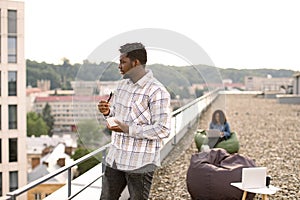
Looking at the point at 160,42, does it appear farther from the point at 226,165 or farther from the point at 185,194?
the point at 185,194

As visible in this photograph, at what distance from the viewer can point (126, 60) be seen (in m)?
2.01

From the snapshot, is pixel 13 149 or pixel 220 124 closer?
pixel 220 124

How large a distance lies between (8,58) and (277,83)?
2821 centimetres

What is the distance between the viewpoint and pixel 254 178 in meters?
3.21

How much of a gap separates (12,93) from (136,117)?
90.1 feet

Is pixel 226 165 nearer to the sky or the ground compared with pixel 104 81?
nearer to the ground

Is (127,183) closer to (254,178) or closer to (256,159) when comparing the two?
(254,178)

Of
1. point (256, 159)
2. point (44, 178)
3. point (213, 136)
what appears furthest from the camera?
point (256, 159)

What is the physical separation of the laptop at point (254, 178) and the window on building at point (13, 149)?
24.9m

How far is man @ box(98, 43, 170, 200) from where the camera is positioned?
2000 mm

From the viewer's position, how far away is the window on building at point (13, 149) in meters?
27.3

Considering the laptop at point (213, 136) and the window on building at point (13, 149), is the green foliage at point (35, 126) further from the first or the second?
the laptop at point (213, 136)

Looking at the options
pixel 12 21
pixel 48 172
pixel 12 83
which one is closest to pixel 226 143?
pixel 48 172

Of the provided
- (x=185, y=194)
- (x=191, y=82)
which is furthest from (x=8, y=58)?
(x=191, y=82)
